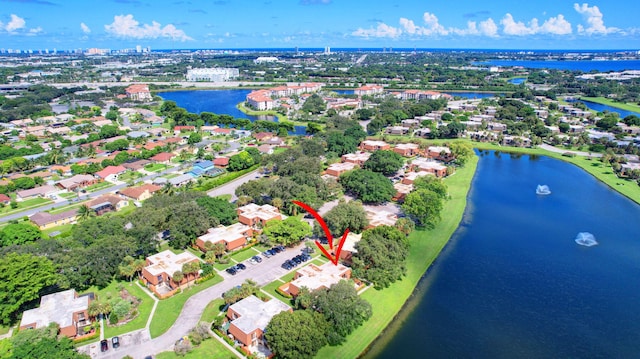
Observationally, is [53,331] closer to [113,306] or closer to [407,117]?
A: [113,306]

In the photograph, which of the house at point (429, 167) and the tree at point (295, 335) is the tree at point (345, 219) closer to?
the tree at point (295, 335)

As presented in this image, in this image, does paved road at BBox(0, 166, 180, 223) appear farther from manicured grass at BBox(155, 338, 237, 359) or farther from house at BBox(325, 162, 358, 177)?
manicured grass at BBox(155, 338, 237, 359)

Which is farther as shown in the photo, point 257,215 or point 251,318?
point 257,215

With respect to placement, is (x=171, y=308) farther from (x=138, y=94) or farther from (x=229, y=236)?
(x=138, y=94)

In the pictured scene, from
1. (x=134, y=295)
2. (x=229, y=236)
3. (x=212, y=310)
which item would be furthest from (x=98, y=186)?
(x=212, y=310)

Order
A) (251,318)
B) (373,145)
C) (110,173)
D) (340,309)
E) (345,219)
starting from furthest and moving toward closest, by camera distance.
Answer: (373,145), (110,173), (345,219), (251,318), (340,309)

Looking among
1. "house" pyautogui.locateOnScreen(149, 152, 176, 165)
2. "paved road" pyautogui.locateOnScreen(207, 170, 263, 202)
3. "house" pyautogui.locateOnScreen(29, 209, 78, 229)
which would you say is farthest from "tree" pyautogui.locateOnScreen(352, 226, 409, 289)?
"house" pyautogui.locateOnScreen(149, 152, 176, 165)
